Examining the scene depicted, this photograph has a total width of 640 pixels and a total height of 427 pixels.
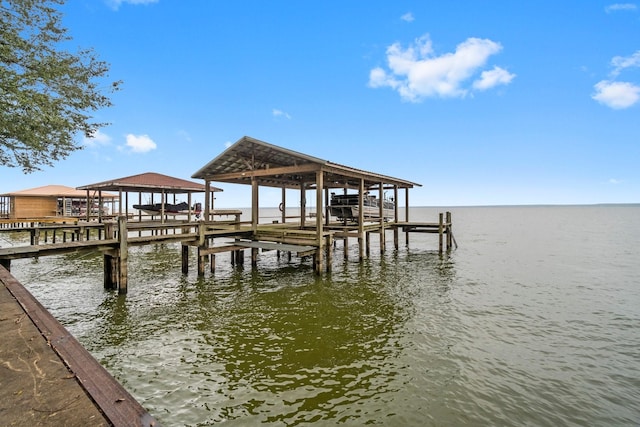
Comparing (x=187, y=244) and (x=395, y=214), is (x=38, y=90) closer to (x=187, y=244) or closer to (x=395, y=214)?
(x=187, y=244)

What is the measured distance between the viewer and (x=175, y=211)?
23516 mm

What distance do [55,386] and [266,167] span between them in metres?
12.8

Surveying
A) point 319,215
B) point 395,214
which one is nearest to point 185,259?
point 319,215

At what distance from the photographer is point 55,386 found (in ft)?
6.80

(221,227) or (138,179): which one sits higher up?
(138,179)

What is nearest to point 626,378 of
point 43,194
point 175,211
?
point 175,211

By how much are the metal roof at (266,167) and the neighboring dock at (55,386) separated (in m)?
10.3

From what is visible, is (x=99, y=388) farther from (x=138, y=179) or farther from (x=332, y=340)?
(x=138, y=179)

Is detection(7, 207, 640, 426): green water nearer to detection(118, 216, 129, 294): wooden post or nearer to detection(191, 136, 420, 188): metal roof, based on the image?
detection(118, 216, 129, 294): wooden post

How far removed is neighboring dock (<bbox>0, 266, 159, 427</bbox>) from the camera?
174cm

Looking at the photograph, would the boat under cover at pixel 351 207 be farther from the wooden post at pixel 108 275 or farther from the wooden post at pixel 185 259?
the wooden post at pixel 108 275

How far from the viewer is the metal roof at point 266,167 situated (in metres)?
12.8

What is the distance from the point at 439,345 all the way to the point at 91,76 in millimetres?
15458

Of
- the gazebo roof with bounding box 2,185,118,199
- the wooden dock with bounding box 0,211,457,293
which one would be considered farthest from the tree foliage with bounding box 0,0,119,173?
the gazebo roof with bounding box 2,185,118,199
